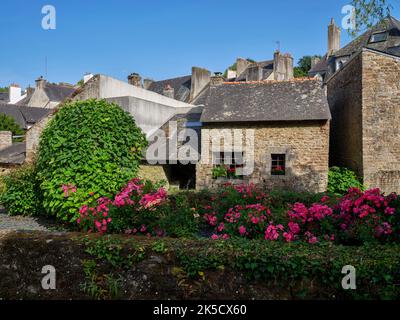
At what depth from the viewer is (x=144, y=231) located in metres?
6.12

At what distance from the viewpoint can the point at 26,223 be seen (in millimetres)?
8516

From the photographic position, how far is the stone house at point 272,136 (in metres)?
12.9

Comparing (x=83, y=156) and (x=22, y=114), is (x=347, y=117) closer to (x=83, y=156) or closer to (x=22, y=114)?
(x=83, y=156)

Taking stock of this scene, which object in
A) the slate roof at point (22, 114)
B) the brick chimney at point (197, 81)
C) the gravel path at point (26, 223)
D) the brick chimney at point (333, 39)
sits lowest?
the gravel path at point (26, 223)

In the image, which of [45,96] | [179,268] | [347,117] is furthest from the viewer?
[45,96]

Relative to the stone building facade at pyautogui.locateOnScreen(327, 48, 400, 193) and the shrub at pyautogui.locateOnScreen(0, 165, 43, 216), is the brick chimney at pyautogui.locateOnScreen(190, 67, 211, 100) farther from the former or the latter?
the shrub at pyautogui.locateOnScreen(0, 165, 43, 216)

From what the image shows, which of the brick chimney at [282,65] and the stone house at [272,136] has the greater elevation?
the brick chimney at [282,65]

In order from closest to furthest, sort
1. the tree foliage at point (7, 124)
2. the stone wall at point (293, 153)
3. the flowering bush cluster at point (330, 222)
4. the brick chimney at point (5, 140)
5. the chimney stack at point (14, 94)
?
the flowering bush cluster at point (330, 222) < the stone wall at point (293, 153) < the brick chimney at point (5, 140) < the tree foliage at point (7, 124) < the chimney stack at point (14, 94)

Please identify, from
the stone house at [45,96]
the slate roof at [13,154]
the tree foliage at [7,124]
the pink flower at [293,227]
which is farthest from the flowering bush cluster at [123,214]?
the stone house at [45,96]

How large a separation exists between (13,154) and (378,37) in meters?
27.2

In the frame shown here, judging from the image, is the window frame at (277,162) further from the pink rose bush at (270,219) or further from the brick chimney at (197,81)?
the brick chimney at (197,81)

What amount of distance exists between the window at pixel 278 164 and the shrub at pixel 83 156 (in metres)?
6.84

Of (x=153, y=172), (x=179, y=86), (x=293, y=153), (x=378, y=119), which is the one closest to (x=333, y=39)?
(x=179, y=86)
